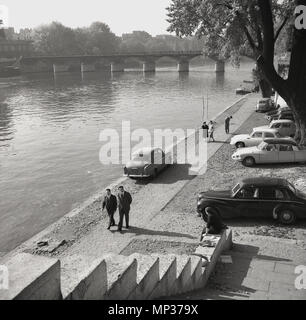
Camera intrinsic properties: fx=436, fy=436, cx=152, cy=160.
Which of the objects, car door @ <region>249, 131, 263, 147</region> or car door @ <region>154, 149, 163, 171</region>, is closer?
car door @ <region>154, 149, 163, 171</region>

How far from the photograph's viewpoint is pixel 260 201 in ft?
49.1

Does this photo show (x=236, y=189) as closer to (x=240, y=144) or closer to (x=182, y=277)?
(x=182, y=277)

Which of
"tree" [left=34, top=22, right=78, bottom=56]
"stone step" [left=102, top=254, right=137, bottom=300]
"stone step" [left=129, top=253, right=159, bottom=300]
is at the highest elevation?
"tree" [left=34, top=22, right=78, bottom=56]

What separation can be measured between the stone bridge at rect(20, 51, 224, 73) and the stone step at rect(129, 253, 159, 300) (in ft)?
417

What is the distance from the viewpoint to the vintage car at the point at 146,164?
70.6ft

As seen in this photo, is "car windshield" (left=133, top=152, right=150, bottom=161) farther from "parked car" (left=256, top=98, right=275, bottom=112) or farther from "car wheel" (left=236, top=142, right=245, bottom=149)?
"parked car" (left=256, top=98, right=275, bottom=112)

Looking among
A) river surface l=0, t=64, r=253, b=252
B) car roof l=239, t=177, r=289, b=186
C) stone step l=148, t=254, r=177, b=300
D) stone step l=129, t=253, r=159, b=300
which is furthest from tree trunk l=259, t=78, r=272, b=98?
stone step l=129, t=253, r=159, b=300

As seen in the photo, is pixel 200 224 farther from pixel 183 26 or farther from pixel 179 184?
pixel 183 26

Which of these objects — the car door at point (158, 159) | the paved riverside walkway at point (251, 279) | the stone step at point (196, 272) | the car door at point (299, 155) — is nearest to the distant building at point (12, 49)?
the car door at point (158, 159)

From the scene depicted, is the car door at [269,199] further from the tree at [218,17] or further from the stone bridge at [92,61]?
the stone bridge at [92,61]

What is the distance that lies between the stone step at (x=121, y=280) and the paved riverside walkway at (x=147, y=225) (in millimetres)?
3675

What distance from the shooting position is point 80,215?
17578 mm

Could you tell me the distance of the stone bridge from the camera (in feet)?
438

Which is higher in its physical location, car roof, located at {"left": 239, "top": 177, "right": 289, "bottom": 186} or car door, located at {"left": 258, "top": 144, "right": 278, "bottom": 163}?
car roof, located at {"left": 239, "top": 177, "right": 289, "bottom": 186}
